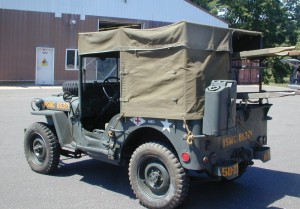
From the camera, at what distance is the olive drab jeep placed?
498 centimetres

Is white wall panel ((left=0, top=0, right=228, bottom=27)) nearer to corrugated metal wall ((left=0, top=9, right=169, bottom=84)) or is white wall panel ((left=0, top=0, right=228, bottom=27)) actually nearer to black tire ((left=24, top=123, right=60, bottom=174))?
corrugated metal wall ((left=0, top=9, right=169, bottom=84))

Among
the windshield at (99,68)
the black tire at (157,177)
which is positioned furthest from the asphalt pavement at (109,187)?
the windshield at (99,68)

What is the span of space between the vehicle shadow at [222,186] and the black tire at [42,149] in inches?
Answer: 10.3

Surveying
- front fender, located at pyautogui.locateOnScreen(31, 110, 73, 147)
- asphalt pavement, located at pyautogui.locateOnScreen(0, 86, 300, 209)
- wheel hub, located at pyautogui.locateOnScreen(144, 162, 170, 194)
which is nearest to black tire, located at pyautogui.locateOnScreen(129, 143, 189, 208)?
wheel hub, located at pyautogui.locateOnScreen(144, 162, 170, 194)

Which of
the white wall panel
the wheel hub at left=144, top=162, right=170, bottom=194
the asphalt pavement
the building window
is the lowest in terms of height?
the asphalt pavement

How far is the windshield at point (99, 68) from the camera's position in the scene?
6.61 m

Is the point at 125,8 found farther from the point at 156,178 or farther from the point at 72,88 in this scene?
the point at 156,178

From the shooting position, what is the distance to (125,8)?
1131 inches

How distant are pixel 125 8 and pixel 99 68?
22583 mm

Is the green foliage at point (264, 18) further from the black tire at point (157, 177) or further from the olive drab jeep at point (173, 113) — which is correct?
the black tire at point (157, 177)

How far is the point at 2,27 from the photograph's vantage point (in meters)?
25.1

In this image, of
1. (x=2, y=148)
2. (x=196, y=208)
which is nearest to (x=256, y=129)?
(x=196, y=208)

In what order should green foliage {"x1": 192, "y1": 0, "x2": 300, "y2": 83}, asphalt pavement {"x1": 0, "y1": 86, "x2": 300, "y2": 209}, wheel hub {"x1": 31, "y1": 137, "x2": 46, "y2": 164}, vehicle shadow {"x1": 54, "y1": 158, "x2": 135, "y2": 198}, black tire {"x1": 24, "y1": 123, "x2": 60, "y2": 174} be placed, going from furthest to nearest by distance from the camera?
green foliage {"x1": 192, "y1": 0, "x2": 300, "y2": 83} → wheel hub {"x1": 31, "y1": 137, "x2": 46, "y2": 164} → black tire {"x1": 24, "y1": 123, "x2": 60, "y2": 174} → vehicle shadow {"x1": 54, "y1": 158, "x2": 135, "y2": 198} → asphalt pavement {"x1": 0, "y1": 86, "x2": 300, "y2": 209}

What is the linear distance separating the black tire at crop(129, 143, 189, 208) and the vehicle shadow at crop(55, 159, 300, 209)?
13.2 inches
